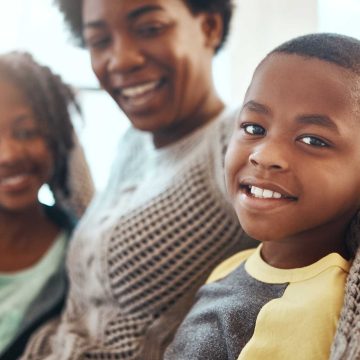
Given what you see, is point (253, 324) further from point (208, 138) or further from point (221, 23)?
point (221, 23)

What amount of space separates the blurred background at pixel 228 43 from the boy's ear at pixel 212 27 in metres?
0.27

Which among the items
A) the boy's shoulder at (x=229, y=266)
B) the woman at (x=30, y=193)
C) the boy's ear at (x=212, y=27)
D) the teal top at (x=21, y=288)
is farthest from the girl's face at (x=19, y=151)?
the boy's shoulder at (x=229, y=266)

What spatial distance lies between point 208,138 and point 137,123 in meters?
0.14

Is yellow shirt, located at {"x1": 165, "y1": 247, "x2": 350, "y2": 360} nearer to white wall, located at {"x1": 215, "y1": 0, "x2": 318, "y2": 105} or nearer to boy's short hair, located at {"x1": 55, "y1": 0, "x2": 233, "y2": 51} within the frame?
boy's short hair, located at {"x1": 55, "y1": 0, "x2": 233, "y2": 51}

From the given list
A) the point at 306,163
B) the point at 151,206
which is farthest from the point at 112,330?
the point at 306,163

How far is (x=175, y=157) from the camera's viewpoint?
2.84 feet

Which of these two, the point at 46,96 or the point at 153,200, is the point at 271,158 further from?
the point at 46,96

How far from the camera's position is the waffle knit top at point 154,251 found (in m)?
0.75

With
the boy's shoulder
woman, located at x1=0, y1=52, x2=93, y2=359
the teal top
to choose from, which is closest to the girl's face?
woman, located at x1=0, y1=52, x2=93, y2=359

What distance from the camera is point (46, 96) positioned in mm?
1021

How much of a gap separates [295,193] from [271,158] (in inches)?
1.4

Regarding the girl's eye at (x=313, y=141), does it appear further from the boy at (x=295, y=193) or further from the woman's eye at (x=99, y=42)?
the woman's eye at (x=99, y=42)

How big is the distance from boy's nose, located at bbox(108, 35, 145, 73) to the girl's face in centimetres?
24

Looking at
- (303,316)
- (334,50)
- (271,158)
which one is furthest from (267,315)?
(334,50)
